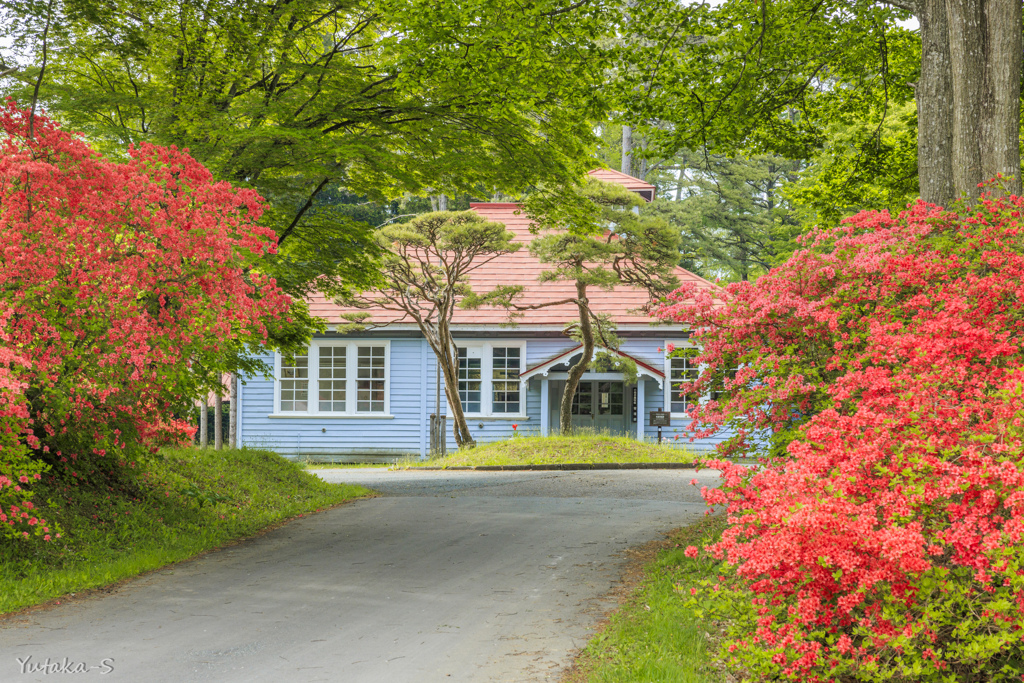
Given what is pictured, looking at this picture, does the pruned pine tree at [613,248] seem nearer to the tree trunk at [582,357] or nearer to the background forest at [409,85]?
the tree trunk at [582,357]

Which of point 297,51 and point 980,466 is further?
point 297,51

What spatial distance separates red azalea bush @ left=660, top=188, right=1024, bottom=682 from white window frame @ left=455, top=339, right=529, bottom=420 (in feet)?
56.6

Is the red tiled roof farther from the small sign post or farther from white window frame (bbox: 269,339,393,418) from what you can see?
the small sign post

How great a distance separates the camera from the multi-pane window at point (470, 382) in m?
23.9

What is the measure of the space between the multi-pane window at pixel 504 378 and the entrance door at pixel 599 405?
1.84 meters

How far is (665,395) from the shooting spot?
23344 mm

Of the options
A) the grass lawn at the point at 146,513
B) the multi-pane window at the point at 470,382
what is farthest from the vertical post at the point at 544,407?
the grass lawn at the point at 146,513

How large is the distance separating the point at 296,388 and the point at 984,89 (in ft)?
64.5

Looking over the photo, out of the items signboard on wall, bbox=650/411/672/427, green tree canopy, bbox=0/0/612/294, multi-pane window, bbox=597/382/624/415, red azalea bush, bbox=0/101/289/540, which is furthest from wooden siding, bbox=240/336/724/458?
red azalea bush, bbox=0/101/289/540

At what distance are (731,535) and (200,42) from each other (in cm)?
976

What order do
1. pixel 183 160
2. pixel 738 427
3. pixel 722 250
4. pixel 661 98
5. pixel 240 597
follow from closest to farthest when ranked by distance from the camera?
pixel 240 597
pixel 738 427
pixel 183 160
pixel 661 98
pixel 722 250

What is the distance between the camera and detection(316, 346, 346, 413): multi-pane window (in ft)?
79.4

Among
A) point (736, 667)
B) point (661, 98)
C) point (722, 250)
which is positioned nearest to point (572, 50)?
point (661, 98)

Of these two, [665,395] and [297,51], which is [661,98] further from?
[665,395]
